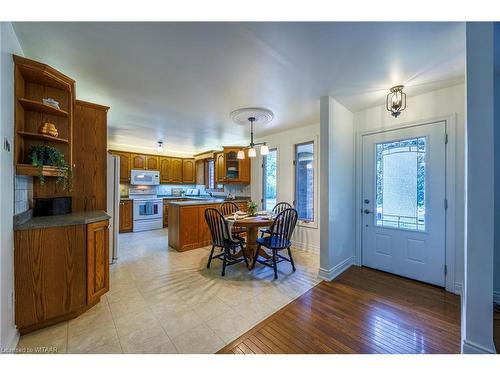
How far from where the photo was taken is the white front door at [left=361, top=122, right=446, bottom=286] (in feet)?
8.01

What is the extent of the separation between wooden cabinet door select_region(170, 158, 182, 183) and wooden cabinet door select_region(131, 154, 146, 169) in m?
0.84

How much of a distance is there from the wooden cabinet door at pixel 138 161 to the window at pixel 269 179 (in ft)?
12.1

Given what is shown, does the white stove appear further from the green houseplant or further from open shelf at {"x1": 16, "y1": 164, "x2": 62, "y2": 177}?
open shelf at {"x1": 16, "y1": 164, "x2": 62, "y2": 177}

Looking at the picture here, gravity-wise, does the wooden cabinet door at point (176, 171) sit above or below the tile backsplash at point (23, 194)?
above

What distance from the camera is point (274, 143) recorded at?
4434 millimetres

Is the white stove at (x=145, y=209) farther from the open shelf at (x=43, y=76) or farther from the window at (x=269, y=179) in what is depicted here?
the open shelf at (x=43, y=76)

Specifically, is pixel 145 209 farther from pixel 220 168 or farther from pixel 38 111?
pixel 38 111

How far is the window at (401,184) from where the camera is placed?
2.58 meters

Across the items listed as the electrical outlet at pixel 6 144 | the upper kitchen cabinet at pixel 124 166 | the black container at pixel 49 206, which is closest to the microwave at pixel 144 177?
the upper kitchen cabinet at pixel 124 166

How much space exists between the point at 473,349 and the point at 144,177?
651 centimetres

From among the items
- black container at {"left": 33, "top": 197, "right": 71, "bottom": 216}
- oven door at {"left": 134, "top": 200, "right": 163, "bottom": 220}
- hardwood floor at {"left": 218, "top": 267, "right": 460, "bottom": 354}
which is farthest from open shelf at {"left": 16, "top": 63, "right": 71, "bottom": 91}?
oven door at {"left": 134, "top": 200, "right": 163, "bottom": 220}

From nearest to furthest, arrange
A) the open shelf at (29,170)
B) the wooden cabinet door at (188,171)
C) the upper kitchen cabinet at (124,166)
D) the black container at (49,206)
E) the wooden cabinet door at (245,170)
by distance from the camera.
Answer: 1. the open shelf at (29,170)
2. the black container at (49,206)
3. the wooden cabinet door at (245,170)
4. the upper kitchen cabinet at (124,166)
5. the wooden cabinet door at (188,171)
